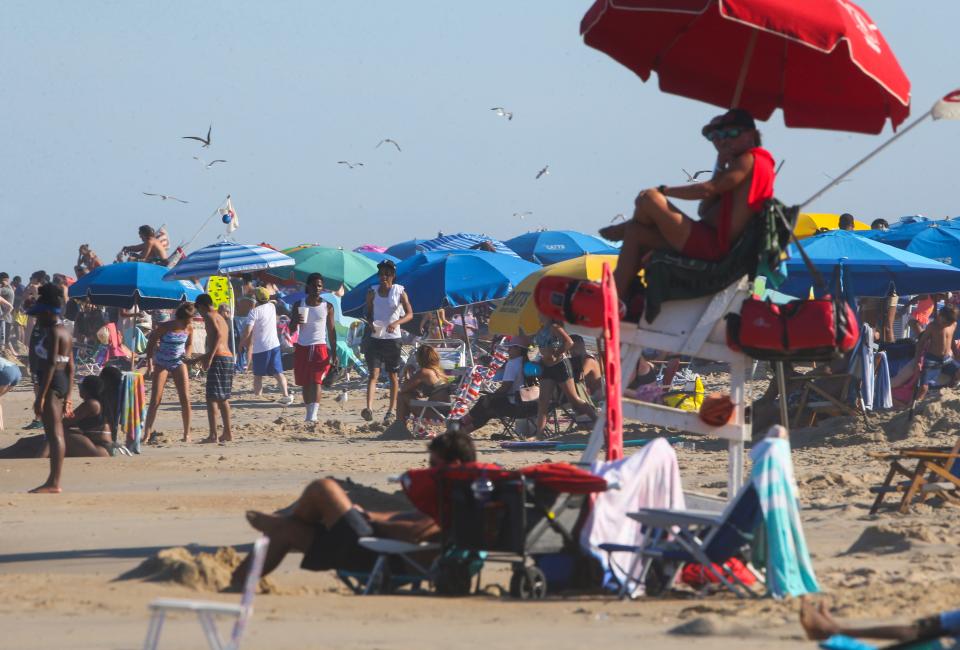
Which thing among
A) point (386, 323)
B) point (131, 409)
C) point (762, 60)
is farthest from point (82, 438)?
point (762, 60)

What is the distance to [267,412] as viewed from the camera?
1923cm

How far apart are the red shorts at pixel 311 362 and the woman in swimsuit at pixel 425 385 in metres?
1.29

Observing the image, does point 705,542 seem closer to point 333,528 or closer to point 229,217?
point 333,528

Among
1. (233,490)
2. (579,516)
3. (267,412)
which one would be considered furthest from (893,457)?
(267,412)

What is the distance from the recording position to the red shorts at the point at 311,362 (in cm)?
1656

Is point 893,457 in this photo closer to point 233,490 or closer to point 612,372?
point 612,372

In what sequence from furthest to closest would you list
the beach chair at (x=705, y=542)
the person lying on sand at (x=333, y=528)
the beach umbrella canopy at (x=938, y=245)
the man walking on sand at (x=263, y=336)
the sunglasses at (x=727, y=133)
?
the beach umbrella canopy at (x=938, y=245), the man walking on sand at (x=263, y=336), the sunglasses at (x=727, y=133), the person lying on sand at (x=333, y=528), the beach chair at (x=705, y=542)

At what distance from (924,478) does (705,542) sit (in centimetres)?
341

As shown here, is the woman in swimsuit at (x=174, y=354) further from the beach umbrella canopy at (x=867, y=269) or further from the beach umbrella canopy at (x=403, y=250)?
the beach umbrella canopy at (x=403, y=250)

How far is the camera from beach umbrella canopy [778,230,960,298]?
1612cm

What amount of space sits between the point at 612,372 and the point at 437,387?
25.6 feet

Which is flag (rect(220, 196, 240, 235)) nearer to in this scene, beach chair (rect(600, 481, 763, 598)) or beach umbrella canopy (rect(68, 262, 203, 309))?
beach umbrella canopy (rect(68, 262, 203, 309))

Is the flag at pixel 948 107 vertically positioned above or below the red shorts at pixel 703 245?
above

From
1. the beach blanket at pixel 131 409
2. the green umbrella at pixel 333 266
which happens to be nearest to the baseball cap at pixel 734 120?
the beach blanket at pixel 131 409
